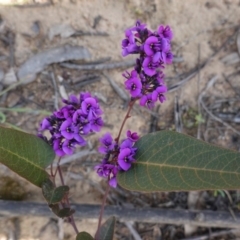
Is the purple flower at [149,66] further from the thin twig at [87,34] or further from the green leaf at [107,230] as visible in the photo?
the thin twig at [87,34]

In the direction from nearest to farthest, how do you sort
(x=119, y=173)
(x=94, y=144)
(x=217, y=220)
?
1. (x=119, y=173)
2. (x=217, y=220)
3. (x=94, y=144)

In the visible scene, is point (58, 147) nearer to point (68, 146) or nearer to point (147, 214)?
point (68, 146)

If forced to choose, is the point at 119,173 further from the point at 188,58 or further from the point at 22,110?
the point at 188,58

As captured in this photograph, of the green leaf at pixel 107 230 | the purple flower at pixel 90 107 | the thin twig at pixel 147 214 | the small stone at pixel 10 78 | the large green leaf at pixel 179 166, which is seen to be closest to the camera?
the large green leaf at pixel 179 166

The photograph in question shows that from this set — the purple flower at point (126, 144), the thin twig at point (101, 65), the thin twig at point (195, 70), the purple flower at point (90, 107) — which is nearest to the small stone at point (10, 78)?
the thin twig at point (101, 65)

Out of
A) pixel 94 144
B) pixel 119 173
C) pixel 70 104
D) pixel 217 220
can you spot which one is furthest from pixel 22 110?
pixel 217 220

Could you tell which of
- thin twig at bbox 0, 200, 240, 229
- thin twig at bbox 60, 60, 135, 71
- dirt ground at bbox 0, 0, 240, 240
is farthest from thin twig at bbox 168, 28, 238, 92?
thin twig at bbox 0, 200, 240, 229

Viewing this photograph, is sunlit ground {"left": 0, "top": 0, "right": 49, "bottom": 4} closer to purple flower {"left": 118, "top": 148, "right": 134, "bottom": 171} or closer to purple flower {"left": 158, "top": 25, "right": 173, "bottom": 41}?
purple flower {"left": 158, "top": 25, "right": 173, "bottom": 41}
